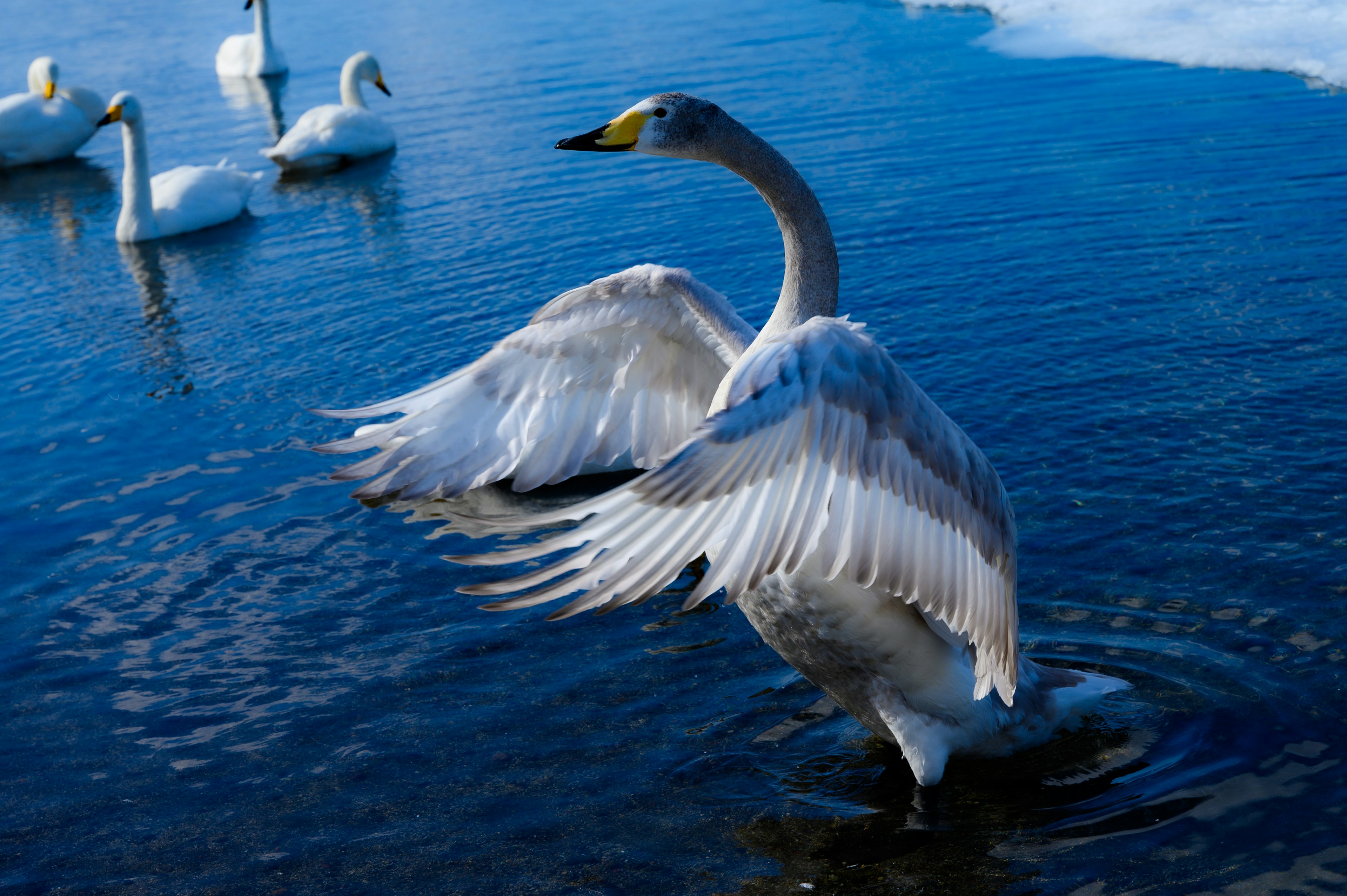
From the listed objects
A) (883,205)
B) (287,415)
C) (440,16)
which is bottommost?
(287,415)

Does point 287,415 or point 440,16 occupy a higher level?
point 440,16

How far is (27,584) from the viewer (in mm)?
6496

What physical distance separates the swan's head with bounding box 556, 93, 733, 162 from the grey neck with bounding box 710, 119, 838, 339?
6 centimetres

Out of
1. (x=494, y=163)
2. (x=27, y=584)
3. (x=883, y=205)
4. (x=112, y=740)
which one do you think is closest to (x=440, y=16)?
(x=494, y=163)

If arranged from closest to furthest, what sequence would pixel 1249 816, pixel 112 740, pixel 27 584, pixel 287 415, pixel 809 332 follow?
pixel 809 332 → pixel 1249 816 → pixel 112 740 → pixel 27 584 → pixel 287 415

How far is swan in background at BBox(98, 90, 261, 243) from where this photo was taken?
12711 millimetres

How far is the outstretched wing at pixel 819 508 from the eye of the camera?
323cm

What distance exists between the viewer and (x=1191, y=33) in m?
15.2

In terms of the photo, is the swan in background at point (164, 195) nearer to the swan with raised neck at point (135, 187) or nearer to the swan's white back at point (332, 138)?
the swan with raised neck at point (135, 187)

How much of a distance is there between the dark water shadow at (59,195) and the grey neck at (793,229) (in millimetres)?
10927

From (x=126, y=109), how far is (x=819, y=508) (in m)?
12.0

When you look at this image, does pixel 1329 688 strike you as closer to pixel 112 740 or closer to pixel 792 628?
pixel 792 628

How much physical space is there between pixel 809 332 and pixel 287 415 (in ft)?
18.1

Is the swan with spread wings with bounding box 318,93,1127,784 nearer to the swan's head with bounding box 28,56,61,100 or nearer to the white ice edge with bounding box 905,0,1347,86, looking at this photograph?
the white ice edge with bounding box 905,0,1347,86
